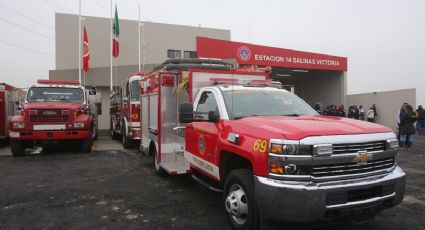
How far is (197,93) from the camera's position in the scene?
6.80 metres

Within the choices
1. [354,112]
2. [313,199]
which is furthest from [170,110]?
[354,112]

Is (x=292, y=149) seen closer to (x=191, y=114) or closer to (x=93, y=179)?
(x=191, y=114)

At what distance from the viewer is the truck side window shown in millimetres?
5920

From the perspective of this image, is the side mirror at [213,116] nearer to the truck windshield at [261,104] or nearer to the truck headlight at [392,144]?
Result: the truck windshield at [261,104]

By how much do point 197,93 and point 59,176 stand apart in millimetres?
4248

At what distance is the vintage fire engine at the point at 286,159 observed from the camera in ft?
13.0

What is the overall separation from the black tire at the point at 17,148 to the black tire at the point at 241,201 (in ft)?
31.6

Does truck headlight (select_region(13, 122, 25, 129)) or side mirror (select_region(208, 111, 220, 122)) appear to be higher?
side mirror (select_region(208, 111, 220, 122))

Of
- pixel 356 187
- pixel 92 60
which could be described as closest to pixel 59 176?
pixel 356 187

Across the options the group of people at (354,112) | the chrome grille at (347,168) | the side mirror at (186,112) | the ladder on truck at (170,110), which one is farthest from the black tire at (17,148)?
the group of people at (354,112)

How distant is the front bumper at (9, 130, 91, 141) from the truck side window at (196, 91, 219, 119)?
7.16 meters

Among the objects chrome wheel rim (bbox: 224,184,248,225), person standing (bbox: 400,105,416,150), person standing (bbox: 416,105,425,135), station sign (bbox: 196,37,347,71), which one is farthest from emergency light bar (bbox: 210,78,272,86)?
person standing (bbox: 416,105,425,135)

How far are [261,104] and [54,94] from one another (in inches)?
389

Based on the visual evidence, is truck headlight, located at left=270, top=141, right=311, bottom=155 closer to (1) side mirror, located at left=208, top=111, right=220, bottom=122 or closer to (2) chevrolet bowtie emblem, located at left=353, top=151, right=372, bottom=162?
(2) chevrolet bowtie emblem, located at left=353, top=151, right=372, bottom=162
